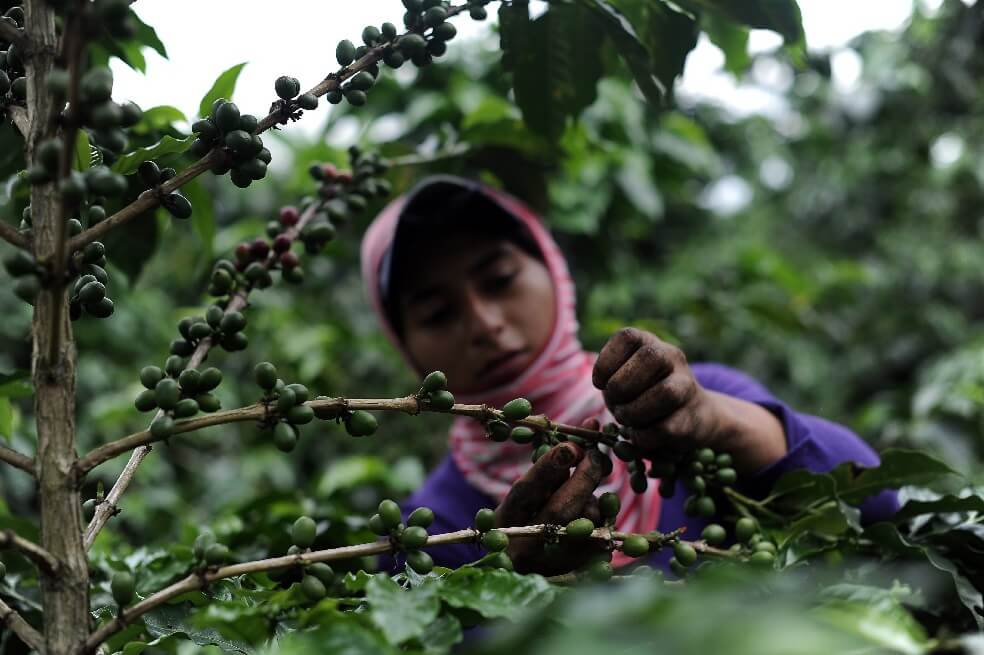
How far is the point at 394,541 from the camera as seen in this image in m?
0.86

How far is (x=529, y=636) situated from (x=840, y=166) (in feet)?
17.1

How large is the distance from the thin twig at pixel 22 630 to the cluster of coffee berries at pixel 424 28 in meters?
0.74

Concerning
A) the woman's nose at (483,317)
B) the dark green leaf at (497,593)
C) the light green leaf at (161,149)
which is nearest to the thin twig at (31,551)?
the dark green leaf at (497,593)

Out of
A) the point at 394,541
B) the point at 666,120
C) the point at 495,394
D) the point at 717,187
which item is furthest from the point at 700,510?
the point at 717,187

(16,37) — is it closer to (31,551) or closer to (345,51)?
(345,51)

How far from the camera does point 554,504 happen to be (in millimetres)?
993

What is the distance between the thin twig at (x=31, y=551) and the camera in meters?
0.72

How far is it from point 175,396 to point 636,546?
508 mm

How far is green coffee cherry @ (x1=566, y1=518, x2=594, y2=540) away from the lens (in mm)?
896

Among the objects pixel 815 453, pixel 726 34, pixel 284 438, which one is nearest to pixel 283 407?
pixel 284 438

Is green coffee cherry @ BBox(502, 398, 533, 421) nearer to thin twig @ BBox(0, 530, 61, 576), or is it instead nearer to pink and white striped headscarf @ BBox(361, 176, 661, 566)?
thin twig @ BBox(0, 530, 61, 576)

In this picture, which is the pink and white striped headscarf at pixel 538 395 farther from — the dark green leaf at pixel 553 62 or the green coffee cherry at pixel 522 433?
the green coffee cherry at pixel 522 433

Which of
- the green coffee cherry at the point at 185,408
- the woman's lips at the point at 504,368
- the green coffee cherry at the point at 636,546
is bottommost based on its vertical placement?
the green coffee cherry at the point at 636,546

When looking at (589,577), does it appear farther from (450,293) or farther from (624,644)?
(450,293)
